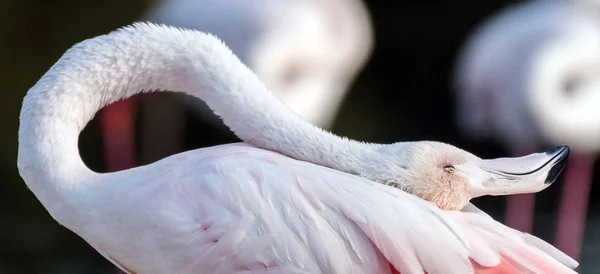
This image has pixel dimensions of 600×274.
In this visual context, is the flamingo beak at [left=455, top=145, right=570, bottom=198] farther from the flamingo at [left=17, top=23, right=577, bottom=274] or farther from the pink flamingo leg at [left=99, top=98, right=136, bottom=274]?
the pink flamingo leg at [left=99, top=98, right=136, bottom=274]

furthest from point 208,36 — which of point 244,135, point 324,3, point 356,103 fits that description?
point 356,103

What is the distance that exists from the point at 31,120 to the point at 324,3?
2.86 m

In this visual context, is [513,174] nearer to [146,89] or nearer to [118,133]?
[146,89]

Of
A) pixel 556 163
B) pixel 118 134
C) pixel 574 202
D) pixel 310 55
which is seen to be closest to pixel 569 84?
pixel 574 202

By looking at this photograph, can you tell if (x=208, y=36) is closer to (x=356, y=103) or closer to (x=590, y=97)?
(x=590, y=97)

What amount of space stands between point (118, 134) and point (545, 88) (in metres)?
2.01

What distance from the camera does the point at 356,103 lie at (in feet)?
20.4

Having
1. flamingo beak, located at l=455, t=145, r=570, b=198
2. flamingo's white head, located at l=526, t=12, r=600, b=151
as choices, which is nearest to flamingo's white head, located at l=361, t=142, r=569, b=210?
flamingo beak, located at l=455, t=145, r=570, b=198

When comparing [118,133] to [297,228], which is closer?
[297,228]

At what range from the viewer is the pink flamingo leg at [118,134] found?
455 centimetres

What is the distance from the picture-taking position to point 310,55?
14.1 ft

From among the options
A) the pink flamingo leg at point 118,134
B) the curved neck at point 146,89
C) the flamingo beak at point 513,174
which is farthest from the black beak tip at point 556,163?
the pink flamingo leg at point 118,134

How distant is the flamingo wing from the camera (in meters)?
1.83

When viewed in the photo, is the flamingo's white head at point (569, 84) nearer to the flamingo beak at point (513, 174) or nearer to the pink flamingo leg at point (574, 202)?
the pink flamingo leg at point (574, 202)
